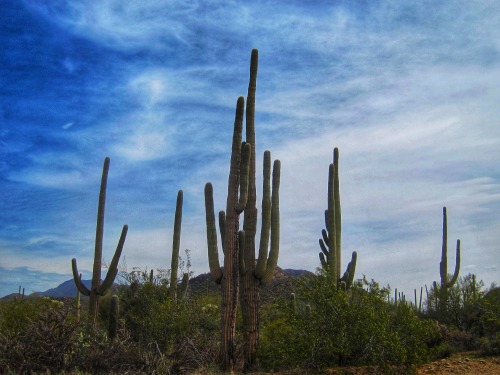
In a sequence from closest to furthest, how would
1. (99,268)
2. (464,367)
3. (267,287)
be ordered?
(464,367), (99,268), (267,287)

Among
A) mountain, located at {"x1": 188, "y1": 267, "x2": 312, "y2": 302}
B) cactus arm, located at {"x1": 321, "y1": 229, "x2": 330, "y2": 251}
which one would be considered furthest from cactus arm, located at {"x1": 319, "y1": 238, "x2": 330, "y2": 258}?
mountain, located at {"x1": 188, "y1": 267, "x2": 312, "y2": 302}

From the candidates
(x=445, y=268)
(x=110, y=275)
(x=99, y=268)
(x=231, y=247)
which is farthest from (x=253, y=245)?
(x=445, y=268)

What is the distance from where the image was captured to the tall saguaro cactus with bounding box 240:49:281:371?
1377cm

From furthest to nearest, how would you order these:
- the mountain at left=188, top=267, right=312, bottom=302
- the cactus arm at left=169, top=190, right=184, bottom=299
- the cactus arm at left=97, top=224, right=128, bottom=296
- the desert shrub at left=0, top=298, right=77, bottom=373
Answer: the mountain at left=188, top=267, right=312, bottom=302 → the cactus arm at left=169, top=190, right=184, bottom=299 → the cactus arm at left=97, top=224, right=128, bottom=296 → the desert shrub at left=0, top=298, right=77, bottom=373

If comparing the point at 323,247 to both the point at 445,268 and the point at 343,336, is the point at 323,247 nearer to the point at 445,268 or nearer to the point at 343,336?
the point at 343,336

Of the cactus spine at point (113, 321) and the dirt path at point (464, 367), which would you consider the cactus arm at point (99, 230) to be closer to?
the cactus spine at point (113, 321)

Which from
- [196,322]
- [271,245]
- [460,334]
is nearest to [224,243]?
[271,245]

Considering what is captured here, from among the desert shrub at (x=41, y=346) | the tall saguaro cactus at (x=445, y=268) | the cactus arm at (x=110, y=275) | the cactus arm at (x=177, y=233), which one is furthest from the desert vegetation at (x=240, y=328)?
the tall saguaro cactus at (x=445, y=268)

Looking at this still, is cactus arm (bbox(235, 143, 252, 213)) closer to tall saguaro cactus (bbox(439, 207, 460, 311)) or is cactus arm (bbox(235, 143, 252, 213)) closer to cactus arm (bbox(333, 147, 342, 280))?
cactus arm (bbox(333, 147, 342, 280))

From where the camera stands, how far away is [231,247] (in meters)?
13.6

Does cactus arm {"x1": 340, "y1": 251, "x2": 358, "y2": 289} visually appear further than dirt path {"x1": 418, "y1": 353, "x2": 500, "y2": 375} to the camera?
Yes

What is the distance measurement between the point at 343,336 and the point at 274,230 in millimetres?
3473

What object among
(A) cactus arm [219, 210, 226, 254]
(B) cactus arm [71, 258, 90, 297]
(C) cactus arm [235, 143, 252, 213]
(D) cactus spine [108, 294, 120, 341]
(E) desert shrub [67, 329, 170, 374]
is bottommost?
(E) desert shrub [67, 329, 170, 374]

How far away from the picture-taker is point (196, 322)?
49.8 ft
